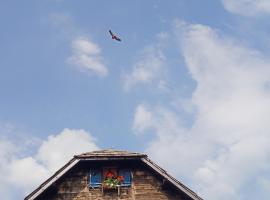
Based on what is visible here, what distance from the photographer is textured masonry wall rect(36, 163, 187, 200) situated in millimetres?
26062

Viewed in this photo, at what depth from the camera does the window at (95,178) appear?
26422mm

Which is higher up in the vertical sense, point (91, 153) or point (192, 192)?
point (91, 153)

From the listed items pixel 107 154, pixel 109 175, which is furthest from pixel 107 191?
pixel 107 154

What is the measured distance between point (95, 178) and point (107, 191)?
33.8 inches

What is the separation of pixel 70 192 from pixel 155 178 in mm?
4165

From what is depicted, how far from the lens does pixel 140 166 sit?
1065 inches

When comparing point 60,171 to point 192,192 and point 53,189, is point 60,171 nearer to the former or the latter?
point 53,189

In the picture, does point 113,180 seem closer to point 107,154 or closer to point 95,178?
point 95,178

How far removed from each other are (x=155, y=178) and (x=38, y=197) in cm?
567

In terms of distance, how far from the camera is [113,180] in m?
26.6

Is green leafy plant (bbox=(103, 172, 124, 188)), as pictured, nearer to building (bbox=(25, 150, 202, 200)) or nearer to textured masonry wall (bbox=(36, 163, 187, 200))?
building (bbox=(25, 150, 202, 200))

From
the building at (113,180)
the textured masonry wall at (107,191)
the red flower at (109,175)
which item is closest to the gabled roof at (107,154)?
the building at (113,180)

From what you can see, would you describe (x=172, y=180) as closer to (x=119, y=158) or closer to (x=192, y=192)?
(x=192, y=192)

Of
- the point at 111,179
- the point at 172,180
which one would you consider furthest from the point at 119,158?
the point at 172,180
